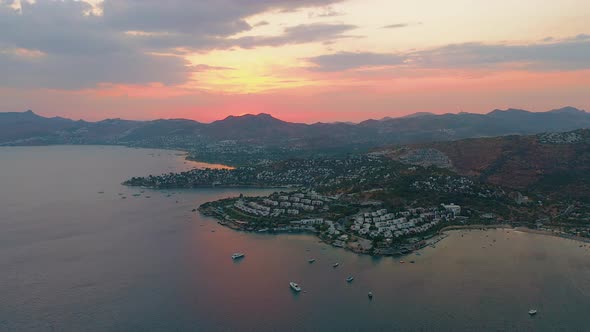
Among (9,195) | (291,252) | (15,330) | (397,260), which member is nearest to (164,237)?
(291,252)

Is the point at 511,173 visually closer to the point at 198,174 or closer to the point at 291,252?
the point at 291,252

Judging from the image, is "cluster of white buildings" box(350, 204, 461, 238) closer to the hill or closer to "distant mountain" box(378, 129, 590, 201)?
"distant mountain" box(378, 129, 590, 201)

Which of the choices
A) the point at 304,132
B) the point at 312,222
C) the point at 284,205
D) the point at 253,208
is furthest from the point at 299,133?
the point at 312,222

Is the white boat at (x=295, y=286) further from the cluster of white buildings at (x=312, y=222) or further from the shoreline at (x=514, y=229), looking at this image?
the shoreline at (x=514, y=229)

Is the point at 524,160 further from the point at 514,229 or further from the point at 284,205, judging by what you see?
the point at 284,205

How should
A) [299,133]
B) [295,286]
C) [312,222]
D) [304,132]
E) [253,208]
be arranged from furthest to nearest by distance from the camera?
1. [304,132]
2. [299,133]
3. [253,208]
4. [312,222]
5. [295,286]

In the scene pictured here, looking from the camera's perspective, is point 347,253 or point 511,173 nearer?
point 347,253
